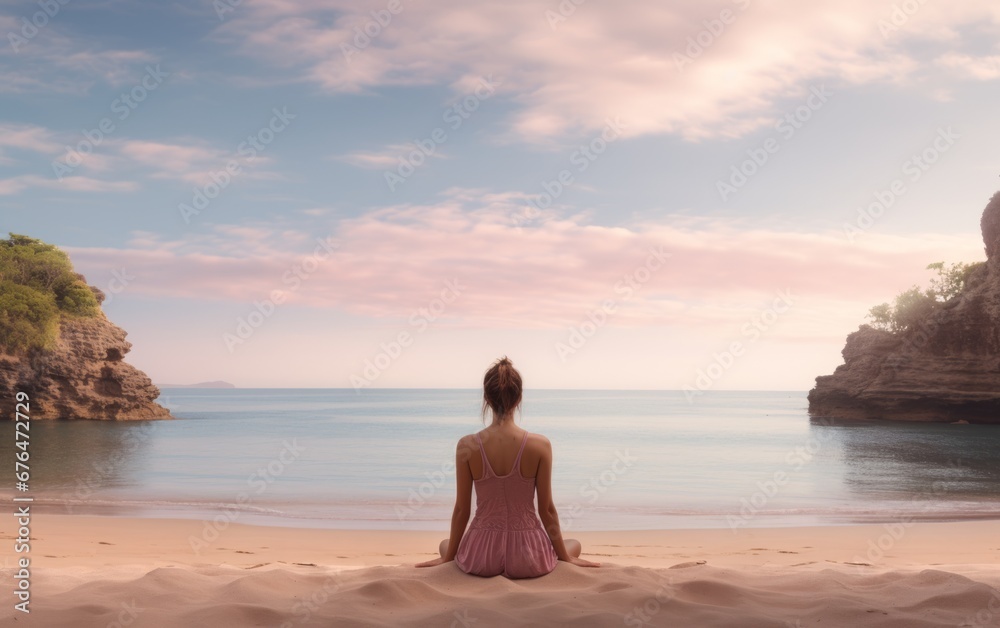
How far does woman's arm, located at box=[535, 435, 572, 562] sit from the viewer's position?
5.04 m

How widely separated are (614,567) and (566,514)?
9067 mm

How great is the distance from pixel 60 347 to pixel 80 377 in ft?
7.86

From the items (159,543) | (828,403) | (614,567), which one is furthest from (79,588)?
(828,403)

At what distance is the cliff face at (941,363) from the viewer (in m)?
48.4

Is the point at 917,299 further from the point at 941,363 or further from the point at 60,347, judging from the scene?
the point at 60,347

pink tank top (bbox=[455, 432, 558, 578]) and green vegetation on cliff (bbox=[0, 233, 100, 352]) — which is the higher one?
green vegetation on cliff (bbox=[0, 233, 100, 352])

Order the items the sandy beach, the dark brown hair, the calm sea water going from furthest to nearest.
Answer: the calm sea water
the dark brown hair
the sandy beach

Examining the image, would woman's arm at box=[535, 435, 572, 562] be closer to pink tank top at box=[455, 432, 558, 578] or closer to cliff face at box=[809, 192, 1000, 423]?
pink tank top at box=[455, 432, 558, 578]

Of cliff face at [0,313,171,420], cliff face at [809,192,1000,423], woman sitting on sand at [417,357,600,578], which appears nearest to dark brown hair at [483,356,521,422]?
woman sitting on sand at [417,357,600,578]

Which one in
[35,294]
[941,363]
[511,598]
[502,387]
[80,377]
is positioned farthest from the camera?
[941,363]

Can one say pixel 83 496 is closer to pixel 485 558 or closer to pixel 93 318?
pixel 485 558

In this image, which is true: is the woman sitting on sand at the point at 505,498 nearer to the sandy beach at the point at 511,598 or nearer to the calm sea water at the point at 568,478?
the sandy beach at the point at 511,598

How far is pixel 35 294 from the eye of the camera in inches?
1884

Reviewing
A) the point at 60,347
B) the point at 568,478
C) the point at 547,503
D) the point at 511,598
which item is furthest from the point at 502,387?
the point at 60,347
